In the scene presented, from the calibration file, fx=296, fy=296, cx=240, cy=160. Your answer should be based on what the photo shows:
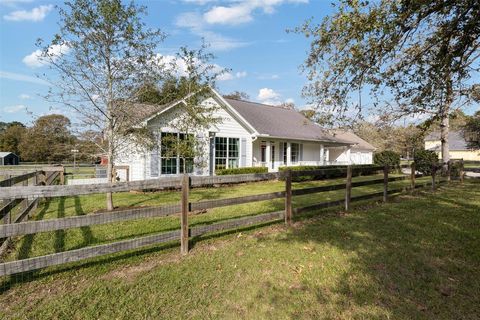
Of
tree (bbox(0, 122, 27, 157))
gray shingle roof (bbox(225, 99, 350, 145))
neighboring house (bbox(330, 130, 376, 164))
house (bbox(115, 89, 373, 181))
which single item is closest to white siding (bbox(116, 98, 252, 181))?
house (bbox(115, 89, 373, 181))

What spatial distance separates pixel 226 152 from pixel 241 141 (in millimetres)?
1386

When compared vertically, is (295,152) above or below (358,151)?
below

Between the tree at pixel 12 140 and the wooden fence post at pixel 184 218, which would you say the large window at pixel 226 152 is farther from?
the tree at pixel 12 140

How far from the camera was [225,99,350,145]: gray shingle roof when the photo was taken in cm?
2202

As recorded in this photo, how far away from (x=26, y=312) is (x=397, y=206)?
9.84 meters

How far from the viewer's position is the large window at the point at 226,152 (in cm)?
1873

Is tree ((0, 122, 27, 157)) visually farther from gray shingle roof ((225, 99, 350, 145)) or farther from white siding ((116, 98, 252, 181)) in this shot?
white siding ((116, 98, 252, 181))

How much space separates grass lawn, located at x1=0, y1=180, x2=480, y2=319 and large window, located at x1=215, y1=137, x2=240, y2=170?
1219 centimetres

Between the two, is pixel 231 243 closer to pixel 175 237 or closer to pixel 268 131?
pixel 175 237

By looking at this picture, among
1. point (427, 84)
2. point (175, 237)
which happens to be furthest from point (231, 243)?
point (427, 84)

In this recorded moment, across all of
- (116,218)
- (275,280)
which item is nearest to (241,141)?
(116,218)

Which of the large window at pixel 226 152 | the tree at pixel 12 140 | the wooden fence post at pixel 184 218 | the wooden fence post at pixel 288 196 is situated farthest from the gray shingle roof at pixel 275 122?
the tree at pixel 12 140

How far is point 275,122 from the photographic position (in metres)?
24.8

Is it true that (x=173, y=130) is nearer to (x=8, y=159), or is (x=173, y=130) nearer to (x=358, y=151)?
(x=358, y=151)
